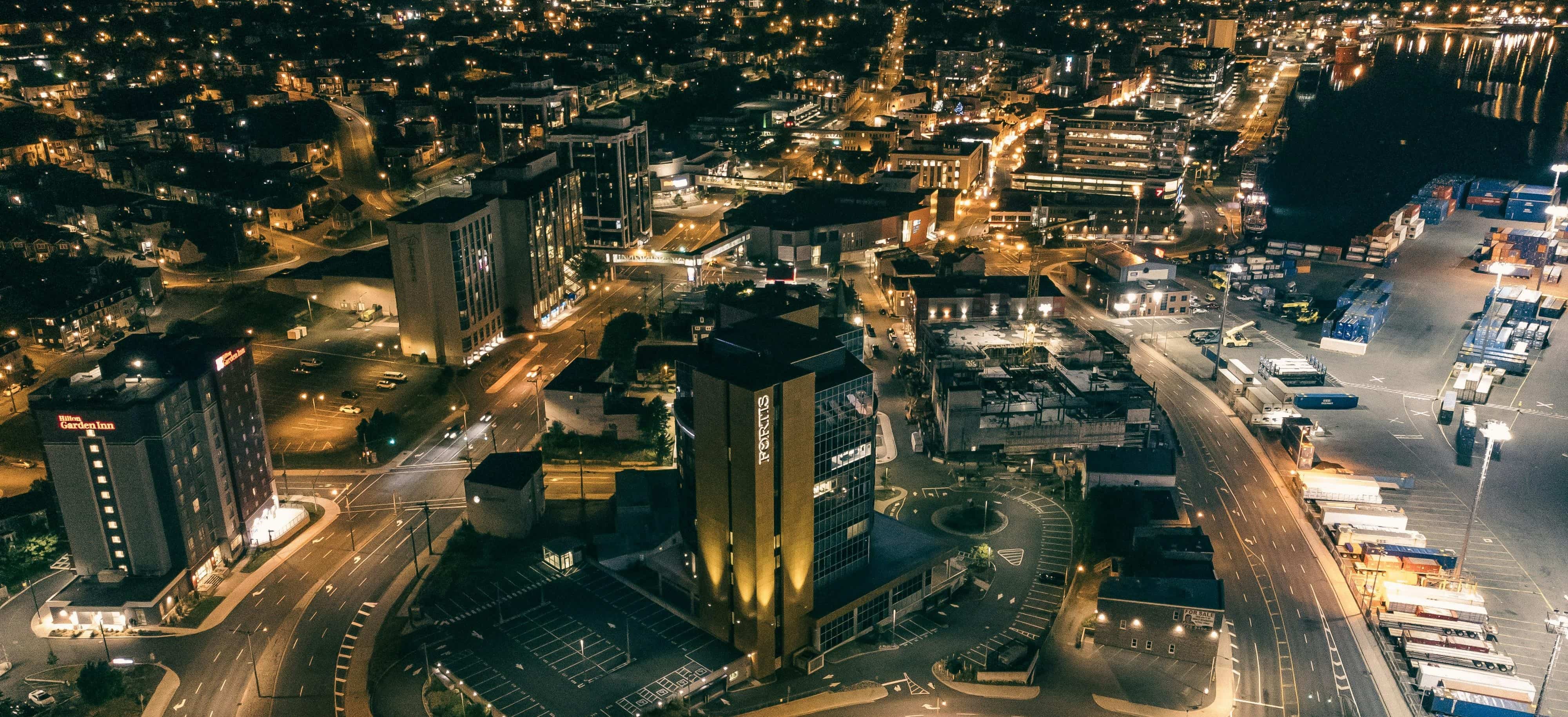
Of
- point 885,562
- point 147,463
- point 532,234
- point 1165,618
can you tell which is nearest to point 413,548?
point 147,463

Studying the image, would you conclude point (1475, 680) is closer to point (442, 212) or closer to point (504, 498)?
point (504, 498)

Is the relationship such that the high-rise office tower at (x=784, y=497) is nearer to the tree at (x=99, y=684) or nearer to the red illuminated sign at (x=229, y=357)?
the red illuminated sign at (x=229, y=357)

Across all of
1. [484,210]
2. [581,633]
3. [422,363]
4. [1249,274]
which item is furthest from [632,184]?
[581,633]

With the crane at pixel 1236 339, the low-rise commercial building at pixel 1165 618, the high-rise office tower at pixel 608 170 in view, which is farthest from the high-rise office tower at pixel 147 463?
the crane at pixel 1236 339

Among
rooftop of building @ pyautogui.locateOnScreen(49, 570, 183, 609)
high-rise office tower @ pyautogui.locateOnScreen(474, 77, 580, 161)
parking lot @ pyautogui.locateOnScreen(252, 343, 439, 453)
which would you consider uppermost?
high-rise office tower @ pyautogui.locateOnScreen(474, 77, 580, 161)

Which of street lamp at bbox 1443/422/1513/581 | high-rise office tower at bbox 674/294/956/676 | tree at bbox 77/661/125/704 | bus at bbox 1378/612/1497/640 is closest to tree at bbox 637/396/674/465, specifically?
high-rise office tower at bbox 674/294/956/676

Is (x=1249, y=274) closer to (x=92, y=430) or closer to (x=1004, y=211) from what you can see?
(x=1004, y=211)

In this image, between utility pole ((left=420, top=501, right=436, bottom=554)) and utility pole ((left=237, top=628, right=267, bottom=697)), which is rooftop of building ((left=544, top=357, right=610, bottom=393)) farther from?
utility pole ((left=237, top=628, right=267, bottom=697))

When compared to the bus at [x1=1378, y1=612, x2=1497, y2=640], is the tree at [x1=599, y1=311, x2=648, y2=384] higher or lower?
higher
